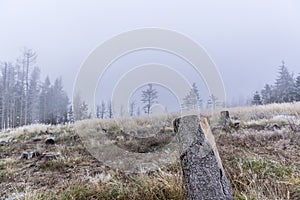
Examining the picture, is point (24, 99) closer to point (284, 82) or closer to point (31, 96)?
point (31, 96)

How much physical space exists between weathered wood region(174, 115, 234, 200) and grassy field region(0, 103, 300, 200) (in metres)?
0.33

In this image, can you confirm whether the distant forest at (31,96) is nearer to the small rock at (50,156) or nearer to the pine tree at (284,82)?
the pine tree at (284,82)

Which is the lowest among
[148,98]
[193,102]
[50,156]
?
[50,156]

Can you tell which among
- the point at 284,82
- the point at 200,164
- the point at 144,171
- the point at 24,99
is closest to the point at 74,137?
the point at 144,171

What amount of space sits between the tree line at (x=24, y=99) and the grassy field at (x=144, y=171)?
80.6 feet

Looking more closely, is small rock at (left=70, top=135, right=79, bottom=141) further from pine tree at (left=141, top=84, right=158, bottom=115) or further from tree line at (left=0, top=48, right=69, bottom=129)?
tree line at (left=0, top=48, right=69, bottom=129)

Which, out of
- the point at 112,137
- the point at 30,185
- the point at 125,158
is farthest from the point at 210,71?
the point at 112,137

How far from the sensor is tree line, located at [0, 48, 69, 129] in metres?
32.5

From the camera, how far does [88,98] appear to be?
5.28m

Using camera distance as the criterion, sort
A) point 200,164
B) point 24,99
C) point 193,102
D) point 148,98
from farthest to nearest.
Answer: point 24,99
point 148,98
point 193,102
point 200,164

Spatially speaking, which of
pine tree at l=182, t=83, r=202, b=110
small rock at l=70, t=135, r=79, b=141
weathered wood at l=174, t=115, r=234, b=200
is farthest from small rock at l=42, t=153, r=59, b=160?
weathered wood at l=174, t=115, r=234, b=200

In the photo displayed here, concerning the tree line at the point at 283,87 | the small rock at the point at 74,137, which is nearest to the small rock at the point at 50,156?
the small rock at the point at 74,137

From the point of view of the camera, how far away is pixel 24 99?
112 ft

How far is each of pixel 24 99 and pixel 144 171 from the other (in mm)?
33556
